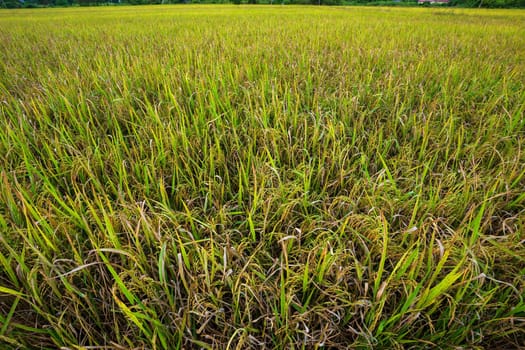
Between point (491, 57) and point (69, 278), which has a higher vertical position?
point (491, 57)

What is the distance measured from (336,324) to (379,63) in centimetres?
200

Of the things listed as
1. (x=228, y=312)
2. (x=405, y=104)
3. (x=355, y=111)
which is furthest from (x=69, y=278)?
(x=405, y=104)

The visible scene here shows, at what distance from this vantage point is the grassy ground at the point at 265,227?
0.50m

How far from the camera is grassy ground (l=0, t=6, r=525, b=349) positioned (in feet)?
1.63

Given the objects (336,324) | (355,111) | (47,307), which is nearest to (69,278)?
(47,307)

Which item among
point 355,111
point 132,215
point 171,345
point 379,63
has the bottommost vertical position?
point 171,345

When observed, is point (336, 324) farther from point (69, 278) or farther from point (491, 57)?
point (491, 57)

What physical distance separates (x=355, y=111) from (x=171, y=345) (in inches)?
45.2

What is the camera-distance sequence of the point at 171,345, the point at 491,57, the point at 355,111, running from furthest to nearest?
the point at 491,57, the point at 355,111, the point at 171,345

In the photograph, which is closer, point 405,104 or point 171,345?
point 171,345

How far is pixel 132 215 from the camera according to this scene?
2.29 feet

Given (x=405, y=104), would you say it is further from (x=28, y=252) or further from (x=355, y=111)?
(x=28, y=252)

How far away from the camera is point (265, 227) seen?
0.67 metres

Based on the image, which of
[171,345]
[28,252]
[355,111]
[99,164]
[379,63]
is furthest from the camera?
[379,63]
